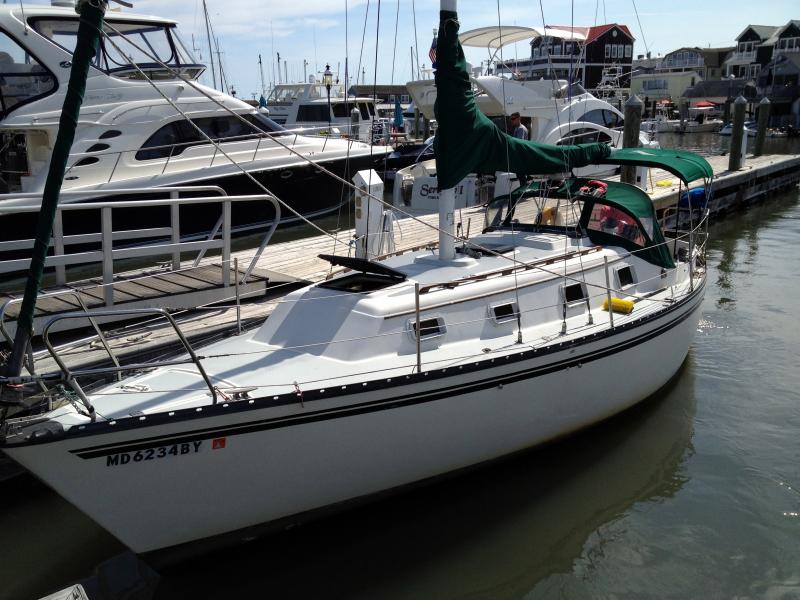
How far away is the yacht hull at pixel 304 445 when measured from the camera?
5.13 meters

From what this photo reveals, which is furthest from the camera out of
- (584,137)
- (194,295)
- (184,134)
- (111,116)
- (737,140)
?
(737,140)

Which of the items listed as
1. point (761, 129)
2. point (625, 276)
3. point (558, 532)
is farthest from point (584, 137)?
point (558, 532)

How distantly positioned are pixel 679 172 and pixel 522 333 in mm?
3594

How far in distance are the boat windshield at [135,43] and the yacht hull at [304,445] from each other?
11276 millimetres

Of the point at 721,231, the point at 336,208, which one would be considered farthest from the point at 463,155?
the point at 721,231

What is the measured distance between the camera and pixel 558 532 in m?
6.65

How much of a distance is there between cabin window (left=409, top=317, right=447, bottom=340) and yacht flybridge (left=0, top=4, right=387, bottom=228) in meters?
8.52

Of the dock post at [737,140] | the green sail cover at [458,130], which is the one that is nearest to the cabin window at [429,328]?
the green sail cover at [458,130]

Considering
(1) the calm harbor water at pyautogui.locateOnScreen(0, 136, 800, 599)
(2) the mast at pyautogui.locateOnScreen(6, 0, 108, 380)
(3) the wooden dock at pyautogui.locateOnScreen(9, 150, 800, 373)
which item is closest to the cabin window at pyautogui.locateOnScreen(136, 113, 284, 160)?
(3) the wooden dock at pyautogui.locateOnScreen(9, 150, 800, 373)

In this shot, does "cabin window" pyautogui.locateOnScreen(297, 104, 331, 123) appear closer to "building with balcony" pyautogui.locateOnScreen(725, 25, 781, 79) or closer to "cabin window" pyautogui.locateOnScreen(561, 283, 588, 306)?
"cabin window" pyautogui.locateOnScreen(561, 283, 588, 306)

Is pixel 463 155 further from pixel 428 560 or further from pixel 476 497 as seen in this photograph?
A: pixel 428 560

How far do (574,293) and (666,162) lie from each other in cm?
260

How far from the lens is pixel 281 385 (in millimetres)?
5711

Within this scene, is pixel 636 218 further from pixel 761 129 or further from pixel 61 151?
pixel 761 129
